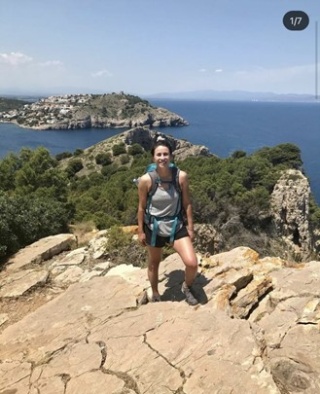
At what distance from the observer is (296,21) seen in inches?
194

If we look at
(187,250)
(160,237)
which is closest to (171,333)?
(187,250)

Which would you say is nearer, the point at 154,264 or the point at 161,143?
the point at 161,143

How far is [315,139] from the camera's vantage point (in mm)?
97500

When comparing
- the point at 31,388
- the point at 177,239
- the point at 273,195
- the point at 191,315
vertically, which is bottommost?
the point at 273,195

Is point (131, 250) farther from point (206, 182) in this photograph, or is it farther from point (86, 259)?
point (206, 182)

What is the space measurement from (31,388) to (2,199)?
5441 millimetres

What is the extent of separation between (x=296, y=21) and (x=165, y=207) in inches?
113

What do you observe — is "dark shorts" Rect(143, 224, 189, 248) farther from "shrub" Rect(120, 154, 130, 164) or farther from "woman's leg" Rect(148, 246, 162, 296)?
"shrub" Rect(120, 154, 130, 164)

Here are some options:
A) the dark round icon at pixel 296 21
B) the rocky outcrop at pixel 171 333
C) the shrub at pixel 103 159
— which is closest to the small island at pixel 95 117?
the shrub at pixel 103 159

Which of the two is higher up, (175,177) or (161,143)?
(161,143)

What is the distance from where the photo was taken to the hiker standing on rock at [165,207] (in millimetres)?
4293

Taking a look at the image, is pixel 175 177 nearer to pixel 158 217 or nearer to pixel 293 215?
pixel 158 217

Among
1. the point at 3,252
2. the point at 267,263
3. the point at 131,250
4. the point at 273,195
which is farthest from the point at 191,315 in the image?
the point at 273,195

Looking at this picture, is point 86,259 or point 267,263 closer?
point 267,263
